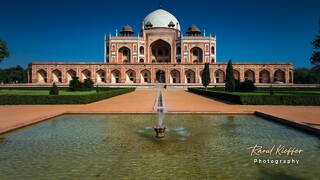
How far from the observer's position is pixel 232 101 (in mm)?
13375

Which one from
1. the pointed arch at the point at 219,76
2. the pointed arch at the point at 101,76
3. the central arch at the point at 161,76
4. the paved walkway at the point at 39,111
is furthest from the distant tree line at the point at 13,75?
the paved walkway at the point at 39,111

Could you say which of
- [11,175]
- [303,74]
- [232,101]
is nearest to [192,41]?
[303,74]

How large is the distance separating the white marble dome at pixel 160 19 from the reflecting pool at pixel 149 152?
152 feet

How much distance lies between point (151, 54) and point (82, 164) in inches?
1842

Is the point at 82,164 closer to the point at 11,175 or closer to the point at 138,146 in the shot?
the point at 11,175

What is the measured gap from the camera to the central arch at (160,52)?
4978cm

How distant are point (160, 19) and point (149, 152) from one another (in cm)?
4942

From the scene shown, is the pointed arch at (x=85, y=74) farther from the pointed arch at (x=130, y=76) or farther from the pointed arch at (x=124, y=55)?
the pointed arch at (x=124, y=55)

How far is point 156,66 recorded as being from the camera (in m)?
39.8

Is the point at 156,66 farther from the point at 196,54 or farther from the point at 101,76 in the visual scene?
the point at 196,54

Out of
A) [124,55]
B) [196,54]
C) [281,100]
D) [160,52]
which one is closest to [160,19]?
[160,52]

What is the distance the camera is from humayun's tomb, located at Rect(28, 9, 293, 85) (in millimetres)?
39688

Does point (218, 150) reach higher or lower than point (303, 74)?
lower

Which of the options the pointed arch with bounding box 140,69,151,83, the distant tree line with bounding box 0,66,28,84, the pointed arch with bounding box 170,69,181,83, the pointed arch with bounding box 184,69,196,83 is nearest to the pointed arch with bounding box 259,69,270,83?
the pointed arch with bounding box 184,69,196,83
